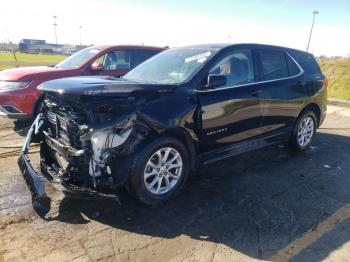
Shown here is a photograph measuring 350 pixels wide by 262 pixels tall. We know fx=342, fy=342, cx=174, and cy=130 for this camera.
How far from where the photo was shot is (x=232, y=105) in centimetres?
454

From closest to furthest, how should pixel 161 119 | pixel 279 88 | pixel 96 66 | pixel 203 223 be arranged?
pixel 203 223 < pixel 161 119 < pixel 279 88 < pixel 96 66

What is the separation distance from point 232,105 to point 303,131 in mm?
2199

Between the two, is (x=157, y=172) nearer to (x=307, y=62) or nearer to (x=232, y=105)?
(x=232, y=105)

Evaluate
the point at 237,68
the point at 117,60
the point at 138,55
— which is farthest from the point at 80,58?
the point at 237,68

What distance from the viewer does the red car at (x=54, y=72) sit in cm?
688

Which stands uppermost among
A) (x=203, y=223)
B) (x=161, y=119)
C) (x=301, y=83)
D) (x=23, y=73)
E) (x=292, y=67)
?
(x=292, y=67)

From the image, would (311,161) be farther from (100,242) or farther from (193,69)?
(100,242)

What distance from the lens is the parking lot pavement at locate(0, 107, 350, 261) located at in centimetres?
313

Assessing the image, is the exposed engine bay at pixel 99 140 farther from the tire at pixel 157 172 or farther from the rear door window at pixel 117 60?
the rear door window at pixel 117 60

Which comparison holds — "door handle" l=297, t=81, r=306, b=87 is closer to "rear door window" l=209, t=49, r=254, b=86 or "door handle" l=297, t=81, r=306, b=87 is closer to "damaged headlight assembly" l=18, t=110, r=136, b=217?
"rear door window" l=209, t=49, r=254, b=86

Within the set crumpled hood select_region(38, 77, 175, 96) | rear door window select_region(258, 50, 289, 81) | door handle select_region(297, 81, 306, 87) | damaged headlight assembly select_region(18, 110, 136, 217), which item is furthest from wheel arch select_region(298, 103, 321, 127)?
damaged headlight assembly select_region(18, 110, 136, 217)

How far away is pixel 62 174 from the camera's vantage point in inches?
147

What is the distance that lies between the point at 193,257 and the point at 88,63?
236 inches

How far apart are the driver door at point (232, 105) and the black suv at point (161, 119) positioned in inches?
0.5
